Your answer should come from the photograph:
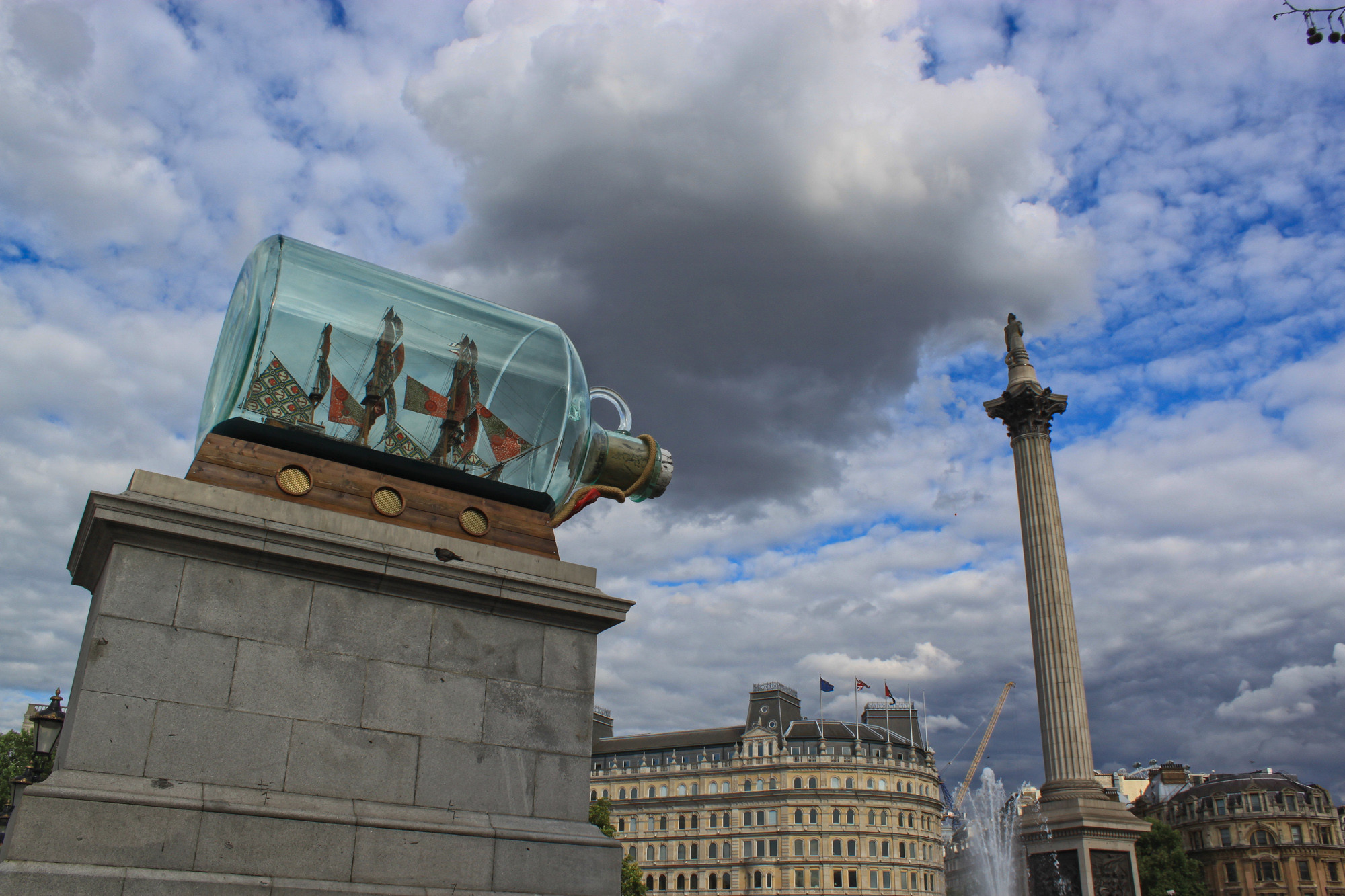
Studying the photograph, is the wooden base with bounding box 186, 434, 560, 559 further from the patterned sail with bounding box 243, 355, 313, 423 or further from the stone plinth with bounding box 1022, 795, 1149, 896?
the stone plinth with bounding box 1022, 795, 1149, 896

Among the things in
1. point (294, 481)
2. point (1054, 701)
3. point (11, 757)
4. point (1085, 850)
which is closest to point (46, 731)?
point (294, 481)

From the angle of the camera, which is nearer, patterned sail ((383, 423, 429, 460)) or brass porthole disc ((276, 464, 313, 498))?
brass porthole disc ((276, 464, 313, 498))

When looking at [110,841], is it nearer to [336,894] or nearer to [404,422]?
[336,894]

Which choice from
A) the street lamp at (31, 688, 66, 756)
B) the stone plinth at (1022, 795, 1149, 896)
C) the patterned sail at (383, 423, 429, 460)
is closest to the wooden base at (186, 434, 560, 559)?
the patterned sail at (383, 423, 429, 460)

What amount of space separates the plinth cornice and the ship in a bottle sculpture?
1398 inches

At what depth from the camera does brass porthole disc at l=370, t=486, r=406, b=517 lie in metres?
5.55

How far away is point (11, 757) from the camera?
39.3 m

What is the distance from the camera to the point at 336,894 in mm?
4523

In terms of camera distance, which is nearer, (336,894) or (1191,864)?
(336,894)

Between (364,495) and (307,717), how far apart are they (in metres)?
1.32

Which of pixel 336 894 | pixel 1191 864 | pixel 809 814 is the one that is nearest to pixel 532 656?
pixel 336 894

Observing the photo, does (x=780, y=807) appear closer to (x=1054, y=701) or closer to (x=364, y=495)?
(x=1054, y=701)

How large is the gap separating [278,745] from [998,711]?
145m

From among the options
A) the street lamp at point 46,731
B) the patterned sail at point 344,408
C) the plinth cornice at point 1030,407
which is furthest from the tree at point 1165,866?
the patterned sail at point 344,408
